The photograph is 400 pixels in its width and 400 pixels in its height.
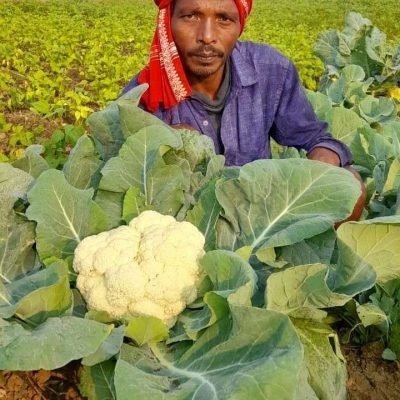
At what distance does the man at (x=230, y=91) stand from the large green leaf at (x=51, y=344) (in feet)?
5.23

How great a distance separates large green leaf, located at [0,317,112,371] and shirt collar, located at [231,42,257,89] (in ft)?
6.12

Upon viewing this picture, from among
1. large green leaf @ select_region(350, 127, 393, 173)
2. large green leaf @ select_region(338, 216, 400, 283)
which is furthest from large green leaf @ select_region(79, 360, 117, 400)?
large green leaf @ select_region(350, 127, 393, 173)

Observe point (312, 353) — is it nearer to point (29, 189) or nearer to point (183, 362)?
point (183, 362)

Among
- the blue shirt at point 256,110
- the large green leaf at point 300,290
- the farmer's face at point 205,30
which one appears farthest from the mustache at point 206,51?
the large green leaf at point 300,290

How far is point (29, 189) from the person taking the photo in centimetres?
231

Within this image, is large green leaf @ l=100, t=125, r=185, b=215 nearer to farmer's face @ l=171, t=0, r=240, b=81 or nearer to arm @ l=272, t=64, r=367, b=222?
farmer's face @ l=171, t=0, r=240, b=81

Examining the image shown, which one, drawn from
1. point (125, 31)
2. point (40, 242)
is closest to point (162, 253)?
point (40, 242)

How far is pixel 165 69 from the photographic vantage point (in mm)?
3041

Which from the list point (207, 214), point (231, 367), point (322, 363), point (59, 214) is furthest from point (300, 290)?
point (59, 214)

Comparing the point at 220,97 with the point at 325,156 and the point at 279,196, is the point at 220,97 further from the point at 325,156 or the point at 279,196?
the point at 279,196

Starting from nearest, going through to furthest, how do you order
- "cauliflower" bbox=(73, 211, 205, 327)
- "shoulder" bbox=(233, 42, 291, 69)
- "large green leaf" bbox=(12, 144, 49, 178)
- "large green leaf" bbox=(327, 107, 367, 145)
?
"cauliflower" bbox=(73, 211, 205, 327)
"large green leaf" bbox=(12, 144, 49, 178)
"shoulder" bbox=(233, 42, 291, 69)
"large green leaf" bbox=(327, 107, 367, 145)

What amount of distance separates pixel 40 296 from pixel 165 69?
1.54 m

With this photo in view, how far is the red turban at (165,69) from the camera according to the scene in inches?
115

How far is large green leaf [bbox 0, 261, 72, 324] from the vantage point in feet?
6.14
